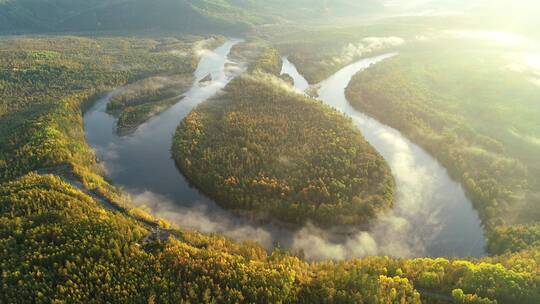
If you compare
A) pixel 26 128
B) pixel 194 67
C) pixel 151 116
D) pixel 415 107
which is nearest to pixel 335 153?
pixel 415 107

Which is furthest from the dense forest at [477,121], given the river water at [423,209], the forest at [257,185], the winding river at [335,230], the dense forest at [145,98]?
the dense forest at [145,98]

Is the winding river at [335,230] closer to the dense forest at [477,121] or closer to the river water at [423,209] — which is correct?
the river water at [423,209]

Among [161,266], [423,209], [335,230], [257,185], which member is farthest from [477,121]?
[161,266]

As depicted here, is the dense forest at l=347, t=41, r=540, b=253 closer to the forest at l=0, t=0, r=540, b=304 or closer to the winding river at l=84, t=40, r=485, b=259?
the forest at l=0, t=0, r=540, b=304

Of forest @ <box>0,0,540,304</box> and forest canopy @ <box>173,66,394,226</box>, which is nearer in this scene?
forest @ <box>0,0,540,304</box>

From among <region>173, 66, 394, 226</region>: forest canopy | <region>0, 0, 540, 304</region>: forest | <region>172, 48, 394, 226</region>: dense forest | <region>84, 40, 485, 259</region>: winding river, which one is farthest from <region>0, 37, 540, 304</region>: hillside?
<region>172, 48, 394, 226</region>: dense forest

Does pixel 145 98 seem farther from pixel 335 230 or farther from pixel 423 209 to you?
pixel 423 209
